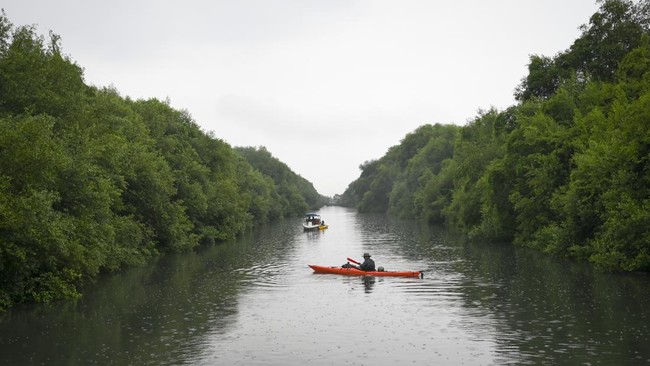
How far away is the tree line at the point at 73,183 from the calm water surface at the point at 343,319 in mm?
2200

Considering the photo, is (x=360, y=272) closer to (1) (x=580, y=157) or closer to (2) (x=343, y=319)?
(2) (x=343, y=319)

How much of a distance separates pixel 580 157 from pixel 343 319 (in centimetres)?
2505

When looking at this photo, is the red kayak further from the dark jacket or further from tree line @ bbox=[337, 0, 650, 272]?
tree line @ bbox=[337, 0, 650, 272]

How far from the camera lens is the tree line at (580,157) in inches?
1527

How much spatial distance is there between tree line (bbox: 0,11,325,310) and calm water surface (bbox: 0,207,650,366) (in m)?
2.20

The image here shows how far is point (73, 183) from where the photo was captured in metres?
34.3

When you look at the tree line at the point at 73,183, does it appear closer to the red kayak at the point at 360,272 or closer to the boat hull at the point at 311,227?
the red kayak at the point at 360,272

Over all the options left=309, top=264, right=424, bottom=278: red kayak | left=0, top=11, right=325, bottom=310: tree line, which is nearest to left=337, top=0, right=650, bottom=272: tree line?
left=309, top=264, right=424, bottom=278: red kayak

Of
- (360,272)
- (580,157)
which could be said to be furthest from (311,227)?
(580,157)

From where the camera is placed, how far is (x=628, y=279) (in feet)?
118

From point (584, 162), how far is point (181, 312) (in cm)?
2890

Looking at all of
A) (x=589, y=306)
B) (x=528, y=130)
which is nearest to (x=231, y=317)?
(x=589, y=306)

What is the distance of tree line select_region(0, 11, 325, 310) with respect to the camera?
2883cm

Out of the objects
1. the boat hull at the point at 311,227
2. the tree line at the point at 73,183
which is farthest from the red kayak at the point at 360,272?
the boat hull at the point at 311,227
